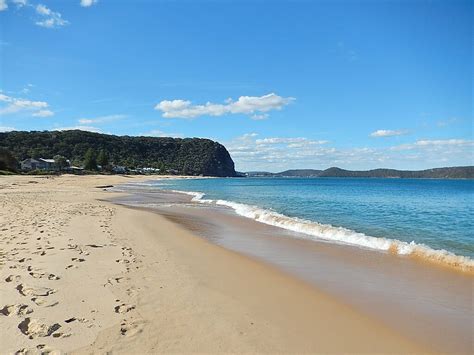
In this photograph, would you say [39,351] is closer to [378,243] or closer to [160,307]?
[160,307]

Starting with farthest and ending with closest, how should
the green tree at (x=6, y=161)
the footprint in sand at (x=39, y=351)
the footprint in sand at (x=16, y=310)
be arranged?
the green tree at (x=6, y=161) → the footprint in sand at (x=16, y=310) → the footprint in sand at (x=39, y=351)

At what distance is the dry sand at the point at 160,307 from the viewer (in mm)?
4355

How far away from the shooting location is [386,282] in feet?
25.4

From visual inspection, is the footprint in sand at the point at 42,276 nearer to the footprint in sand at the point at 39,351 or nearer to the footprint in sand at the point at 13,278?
the footprint in sand at the point at 13,278

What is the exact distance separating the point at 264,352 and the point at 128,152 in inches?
7274

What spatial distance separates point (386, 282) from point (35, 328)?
6.67 meters

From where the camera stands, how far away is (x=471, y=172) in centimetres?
19100

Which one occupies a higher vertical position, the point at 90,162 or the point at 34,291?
the point at 90,162

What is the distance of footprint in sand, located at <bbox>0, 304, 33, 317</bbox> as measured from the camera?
15.7 ft

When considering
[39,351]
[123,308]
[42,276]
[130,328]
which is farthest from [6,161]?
[39,351]

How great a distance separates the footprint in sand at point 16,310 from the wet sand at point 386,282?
5093 millimetres

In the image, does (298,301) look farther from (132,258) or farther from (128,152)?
(128,152)

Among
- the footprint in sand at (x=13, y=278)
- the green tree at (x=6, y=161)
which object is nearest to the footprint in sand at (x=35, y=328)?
the footprint in sand at (x=13, y=278)

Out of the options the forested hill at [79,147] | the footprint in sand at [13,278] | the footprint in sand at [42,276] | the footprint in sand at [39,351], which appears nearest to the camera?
the footprint in sand at [39,351]
